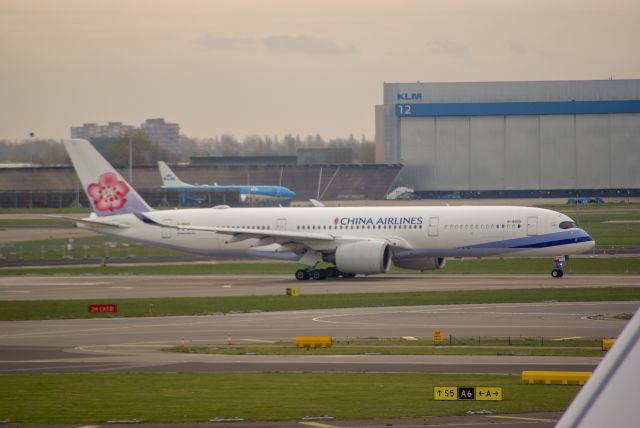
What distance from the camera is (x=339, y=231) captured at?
192ft

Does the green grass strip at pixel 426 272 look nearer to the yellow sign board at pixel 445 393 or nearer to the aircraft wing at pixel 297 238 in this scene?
the aircraft wing at pixel 297 238

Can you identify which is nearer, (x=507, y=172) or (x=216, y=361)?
(x=216, y=361)

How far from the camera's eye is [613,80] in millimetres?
137750

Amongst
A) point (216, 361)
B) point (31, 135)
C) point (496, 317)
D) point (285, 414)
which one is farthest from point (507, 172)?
point (285, 414)

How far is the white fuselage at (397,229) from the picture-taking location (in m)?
54.3

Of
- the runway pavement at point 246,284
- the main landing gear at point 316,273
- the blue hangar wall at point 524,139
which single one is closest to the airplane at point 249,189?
the blue hangar wall at point 524,139

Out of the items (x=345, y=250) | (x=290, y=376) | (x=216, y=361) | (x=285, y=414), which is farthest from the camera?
(x=345, y=250)

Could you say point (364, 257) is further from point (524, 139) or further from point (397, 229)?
point (524, 139)

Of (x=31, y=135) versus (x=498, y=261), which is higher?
(x=31, y=135)

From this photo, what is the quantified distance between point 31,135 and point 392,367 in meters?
141

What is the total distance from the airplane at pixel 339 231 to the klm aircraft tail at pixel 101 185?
7cm

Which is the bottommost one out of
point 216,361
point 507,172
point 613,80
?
point 216,361

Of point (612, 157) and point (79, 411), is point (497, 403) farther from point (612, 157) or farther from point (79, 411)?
point (612, 157)

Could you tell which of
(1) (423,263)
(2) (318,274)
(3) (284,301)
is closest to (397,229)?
(1) (423,263)
